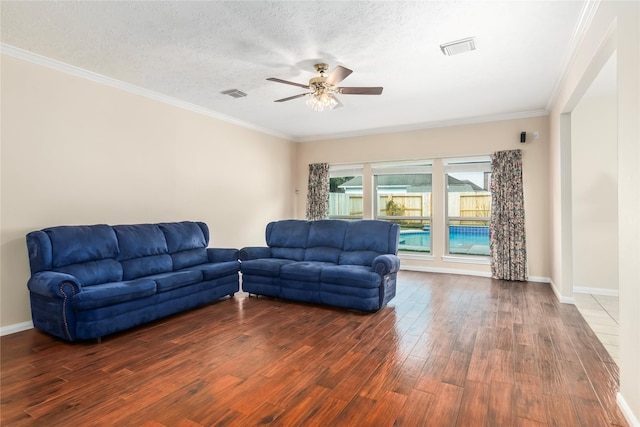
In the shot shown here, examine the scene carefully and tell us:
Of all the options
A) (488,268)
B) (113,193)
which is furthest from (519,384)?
(113,193)

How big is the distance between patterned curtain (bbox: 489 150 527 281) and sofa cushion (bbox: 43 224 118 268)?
588 cm

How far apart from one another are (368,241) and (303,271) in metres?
1.04

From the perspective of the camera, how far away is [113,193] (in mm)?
4340

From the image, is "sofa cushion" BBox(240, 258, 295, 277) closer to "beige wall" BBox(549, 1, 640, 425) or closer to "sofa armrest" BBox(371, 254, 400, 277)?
"sofa armrest" BBox(371, 254, 400, 277)

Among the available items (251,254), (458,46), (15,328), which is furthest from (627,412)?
(15,328)

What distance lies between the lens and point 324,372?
2.60 metres

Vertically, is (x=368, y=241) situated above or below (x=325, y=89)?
below

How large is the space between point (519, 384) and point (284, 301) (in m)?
2.99

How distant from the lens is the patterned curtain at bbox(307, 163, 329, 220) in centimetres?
767

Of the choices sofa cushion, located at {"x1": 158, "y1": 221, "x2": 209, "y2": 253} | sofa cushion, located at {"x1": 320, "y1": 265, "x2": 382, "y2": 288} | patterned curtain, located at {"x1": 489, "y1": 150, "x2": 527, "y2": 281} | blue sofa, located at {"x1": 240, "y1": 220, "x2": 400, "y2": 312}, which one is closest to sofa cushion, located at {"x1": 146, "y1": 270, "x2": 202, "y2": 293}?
sofa cushion, located at {"x1": 158, "y1": 221, "x2": 209, "y2": 253}

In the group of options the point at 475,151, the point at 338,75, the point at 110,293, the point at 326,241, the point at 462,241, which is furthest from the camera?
the point at 462,241

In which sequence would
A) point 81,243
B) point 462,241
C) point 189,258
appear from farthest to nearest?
point 462,241 < point 189,258 < point 81,243

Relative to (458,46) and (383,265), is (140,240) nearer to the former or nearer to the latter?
(383,265)

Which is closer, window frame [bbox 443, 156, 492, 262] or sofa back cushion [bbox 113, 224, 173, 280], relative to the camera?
sofa back cushion [bbox 113, 224, 173, 280]
